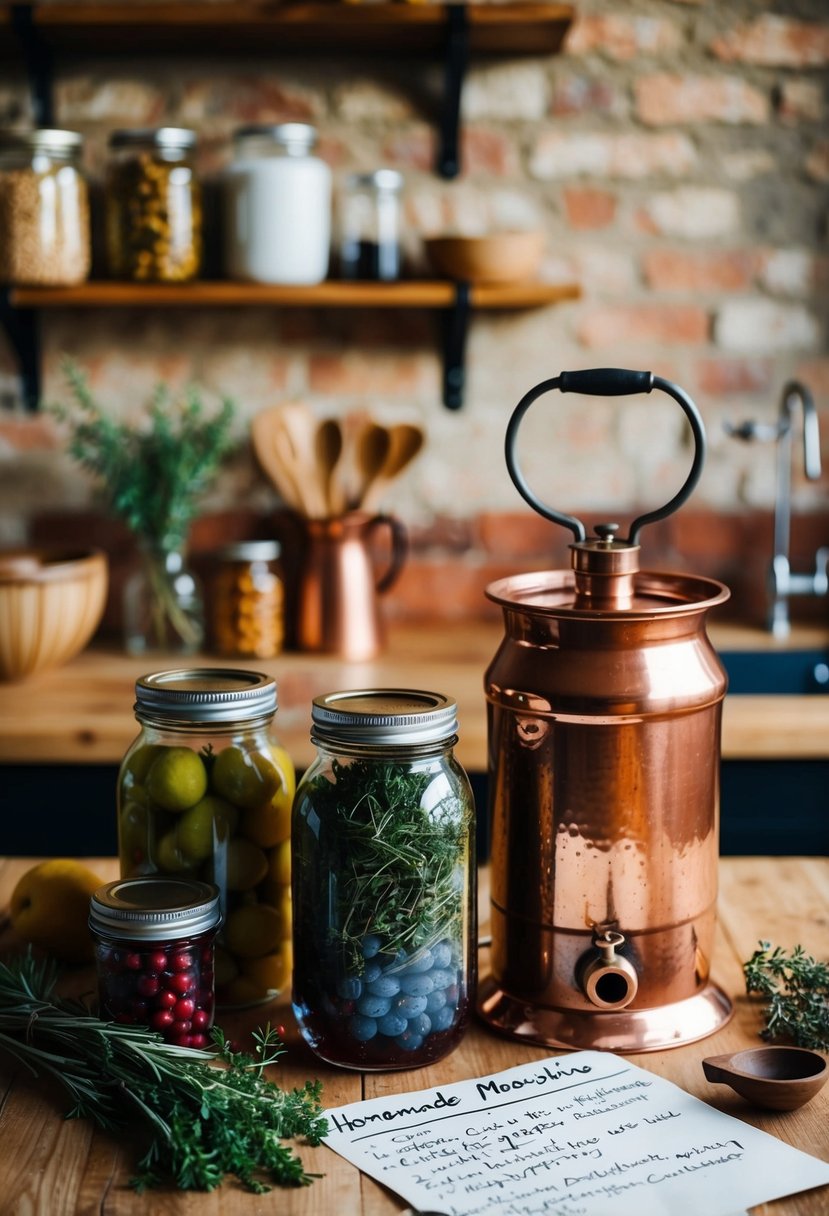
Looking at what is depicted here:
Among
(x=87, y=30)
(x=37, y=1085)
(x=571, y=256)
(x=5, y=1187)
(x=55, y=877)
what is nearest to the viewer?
(x=5, y=1187)

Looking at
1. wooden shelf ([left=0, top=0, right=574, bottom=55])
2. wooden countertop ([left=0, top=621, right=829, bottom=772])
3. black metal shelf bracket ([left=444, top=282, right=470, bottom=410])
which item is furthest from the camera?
black metal shelf bracket ([left=444, top=282, right=470, bottom=410])

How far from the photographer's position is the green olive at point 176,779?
90cm

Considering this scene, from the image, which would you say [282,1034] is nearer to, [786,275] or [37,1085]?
[37,1085]

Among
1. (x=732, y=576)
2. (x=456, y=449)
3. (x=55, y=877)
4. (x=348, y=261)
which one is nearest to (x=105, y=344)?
(x=348, y=261)

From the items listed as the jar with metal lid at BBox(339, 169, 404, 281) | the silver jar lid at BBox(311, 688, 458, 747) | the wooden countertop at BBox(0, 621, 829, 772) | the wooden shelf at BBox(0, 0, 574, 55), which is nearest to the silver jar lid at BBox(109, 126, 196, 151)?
the wooden shelf at BBox(0, 0, 574, 55)

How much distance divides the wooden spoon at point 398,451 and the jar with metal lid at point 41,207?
0.57 m

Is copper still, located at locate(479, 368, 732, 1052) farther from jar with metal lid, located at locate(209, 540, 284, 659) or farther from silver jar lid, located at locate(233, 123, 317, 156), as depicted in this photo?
silver jar lid, located at locate(233, 123, 317, 156)

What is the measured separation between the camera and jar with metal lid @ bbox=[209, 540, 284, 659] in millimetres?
2096

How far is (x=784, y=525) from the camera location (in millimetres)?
2344

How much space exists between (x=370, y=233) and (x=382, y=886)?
1.62m

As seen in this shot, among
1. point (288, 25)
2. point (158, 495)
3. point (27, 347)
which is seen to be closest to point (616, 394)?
point (158, 495)

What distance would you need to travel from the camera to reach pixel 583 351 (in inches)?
92.1

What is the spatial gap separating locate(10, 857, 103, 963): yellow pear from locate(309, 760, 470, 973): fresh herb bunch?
28 cm

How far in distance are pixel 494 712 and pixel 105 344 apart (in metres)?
1.60
